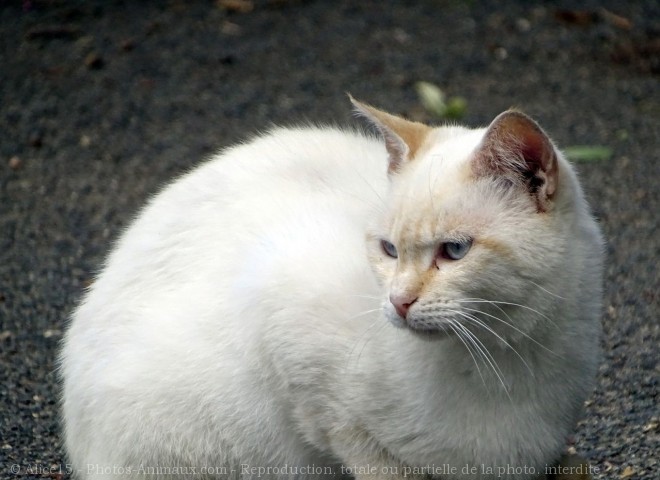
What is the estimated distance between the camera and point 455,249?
2.58m

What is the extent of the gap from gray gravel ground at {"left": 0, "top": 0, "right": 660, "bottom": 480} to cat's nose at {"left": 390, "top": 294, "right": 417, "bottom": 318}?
176cm

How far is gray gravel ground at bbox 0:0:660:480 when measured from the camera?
4785 millimetres

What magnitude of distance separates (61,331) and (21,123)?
7.22 ft

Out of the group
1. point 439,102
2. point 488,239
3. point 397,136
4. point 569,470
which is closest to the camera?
point 488,239

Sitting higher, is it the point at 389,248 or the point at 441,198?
the point at 441,198

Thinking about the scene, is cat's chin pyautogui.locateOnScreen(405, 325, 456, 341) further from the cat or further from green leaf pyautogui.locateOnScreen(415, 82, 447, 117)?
green leaf pyautogui.locateOnScreen(415, 82, 447, 117)

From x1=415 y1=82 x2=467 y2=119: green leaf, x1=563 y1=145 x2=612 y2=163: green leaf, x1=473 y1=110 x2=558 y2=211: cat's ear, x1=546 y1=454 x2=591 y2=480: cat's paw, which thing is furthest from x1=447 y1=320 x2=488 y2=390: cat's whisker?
x1=415 y1=82 x2=467 y2=119: green leaf

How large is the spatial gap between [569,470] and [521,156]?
3.53ft

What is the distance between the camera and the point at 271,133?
3697mm

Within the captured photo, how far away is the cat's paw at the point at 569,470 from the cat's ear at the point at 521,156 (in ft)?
3.01

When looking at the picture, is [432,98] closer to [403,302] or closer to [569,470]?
[569,470]

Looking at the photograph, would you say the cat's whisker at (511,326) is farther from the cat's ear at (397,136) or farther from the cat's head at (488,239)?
the cat's ear at (397,136)

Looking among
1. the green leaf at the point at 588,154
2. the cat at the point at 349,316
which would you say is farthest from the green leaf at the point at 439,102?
the cat at the point at 349,316

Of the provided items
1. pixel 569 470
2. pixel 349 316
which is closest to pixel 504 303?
pixel 349 316
